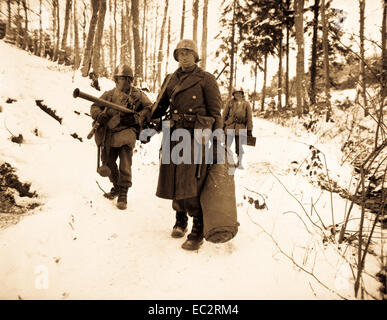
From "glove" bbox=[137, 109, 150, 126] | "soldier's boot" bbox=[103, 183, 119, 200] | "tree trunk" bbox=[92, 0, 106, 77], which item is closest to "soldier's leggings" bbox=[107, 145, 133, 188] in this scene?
"soldier's boot" bbox=[103, 183, 119, 200]

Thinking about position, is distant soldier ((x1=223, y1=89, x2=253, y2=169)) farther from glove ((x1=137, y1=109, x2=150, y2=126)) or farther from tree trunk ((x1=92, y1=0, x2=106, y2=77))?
tree trunk ((x1=92, y1=0, x2=106, y2=77))

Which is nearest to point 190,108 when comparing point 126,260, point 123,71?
point 123,71

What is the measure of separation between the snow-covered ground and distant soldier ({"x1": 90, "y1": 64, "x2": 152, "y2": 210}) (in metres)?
0.52

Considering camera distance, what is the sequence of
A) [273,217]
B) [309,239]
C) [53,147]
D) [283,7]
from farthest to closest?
[283,7] → [53,147] → [273,217] → [309,239]

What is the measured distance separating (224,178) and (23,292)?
7.01 ft

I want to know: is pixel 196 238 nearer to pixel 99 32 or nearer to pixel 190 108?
pixel 190 108

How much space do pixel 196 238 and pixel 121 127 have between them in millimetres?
2071

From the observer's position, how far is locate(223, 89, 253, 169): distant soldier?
6473 mm

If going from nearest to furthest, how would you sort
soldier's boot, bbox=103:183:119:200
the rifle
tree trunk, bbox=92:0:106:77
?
the rifle
soldier's boot, bbox=103:183:119:200
tree trunk, bbox=92:0:106:77

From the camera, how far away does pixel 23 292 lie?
6.98 ft

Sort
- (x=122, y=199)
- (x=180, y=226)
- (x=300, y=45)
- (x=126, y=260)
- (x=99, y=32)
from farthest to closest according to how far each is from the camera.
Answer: (x=99, y=32) < (x=300, y=45) < (x=122, y=199) < (x=180, y=226) < (x=126, y=260)

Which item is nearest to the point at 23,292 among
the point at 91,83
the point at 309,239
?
the point at 309,239

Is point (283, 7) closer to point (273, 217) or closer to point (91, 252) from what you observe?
point (273, 217)

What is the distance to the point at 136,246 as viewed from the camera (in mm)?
2973
